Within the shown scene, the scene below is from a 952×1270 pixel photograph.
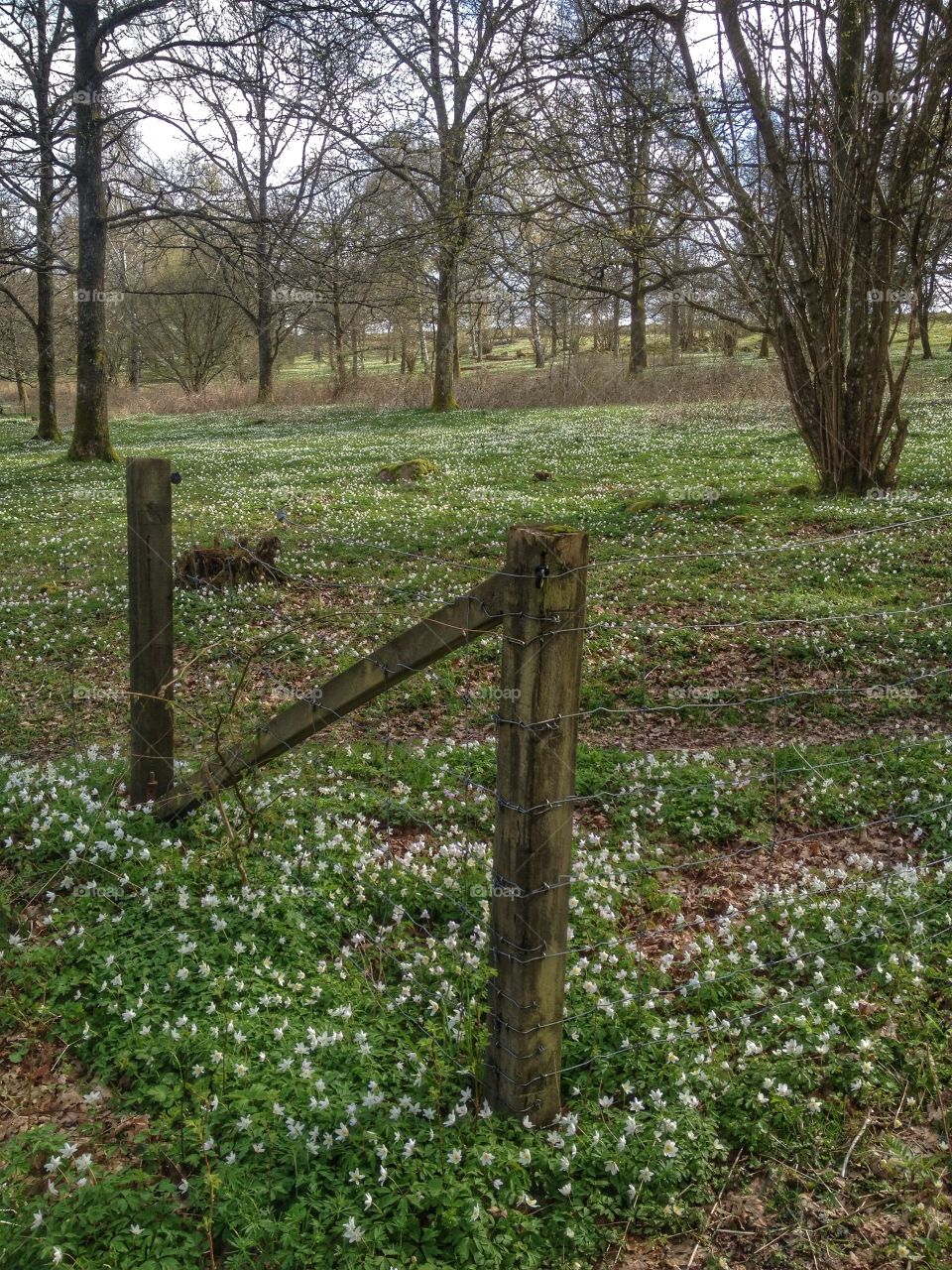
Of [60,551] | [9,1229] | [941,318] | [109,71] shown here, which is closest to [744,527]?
[60,551]

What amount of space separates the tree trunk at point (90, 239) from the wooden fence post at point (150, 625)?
1788 cm

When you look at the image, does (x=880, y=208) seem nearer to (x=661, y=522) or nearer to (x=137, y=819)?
(x=661, y=522)

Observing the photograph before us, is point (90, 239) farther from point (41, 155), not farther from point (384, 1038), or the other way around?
point (384, 1038)

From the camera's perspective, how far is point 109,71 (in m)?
19.1

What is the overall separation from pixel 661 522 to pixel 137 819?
9928 mm

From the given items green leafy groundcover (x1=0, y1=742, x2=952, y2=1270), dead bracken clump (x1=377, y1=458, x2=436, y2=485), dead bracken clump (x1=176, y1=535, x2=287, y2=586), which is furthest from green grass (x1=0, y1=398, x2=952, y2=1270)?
dead bracken clump (x1=377, y1=458, x2=436, y2=485)

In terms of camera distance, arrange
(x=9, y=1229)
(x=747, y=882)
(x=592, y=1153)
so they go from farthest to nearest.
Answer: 1. (x=747, y=882)
2. (x=592, y=1153)
3. (x=9, y=1229)

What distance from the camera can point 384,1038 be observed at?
3.85 m

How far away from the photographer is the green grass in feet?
10.2

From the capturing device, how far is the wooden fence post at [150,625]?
521cm

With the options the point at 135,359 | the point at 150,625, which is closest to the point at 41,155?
the point at 150,625

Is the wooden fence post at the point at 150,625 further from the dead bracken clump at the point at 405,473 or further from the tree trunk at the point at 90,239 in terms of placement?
the tree trunk at the point at 90,239

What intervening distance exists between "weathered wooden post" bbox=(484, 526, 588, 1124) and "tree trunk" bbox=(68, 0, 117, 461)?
20817 millimetres

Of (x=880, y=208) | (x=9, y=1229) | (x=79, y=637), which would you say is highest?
(x=880, y=208)
